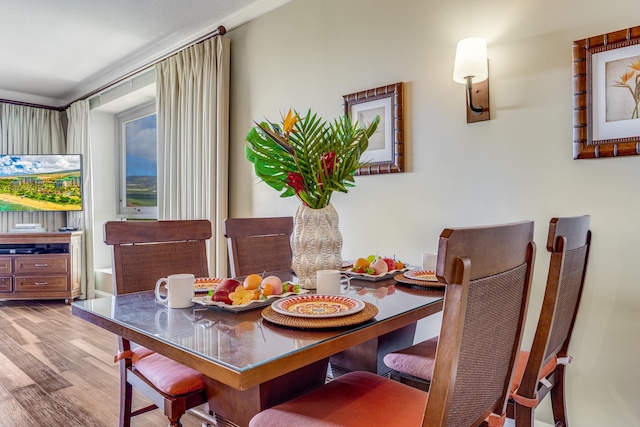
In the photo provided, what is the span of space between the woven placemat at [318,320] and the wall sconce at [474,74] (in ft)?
4.36

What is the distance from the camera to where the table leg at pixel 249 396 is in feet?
4.19

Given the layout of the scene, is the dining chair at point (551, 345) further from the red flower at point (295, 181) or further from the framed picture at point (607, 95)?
the red flower at point (295, 181)

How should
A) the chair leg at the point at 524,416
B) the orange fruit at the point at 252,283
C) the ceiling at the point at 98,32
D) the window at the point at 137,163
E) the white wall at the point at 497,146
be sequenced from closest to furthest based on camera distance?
the chair leg at the point at 524,416 → the orange fruit at the point at 252,283 → the white wall at the point at 497,146 → the ceiling at the point at 98,32 → the window at the point at 137,163

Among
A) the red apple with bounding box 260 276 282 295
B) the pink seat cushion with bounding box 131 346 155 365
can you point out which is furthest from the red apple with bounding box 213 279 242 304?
the pink seat cushion with bounding box 131 346 155 365

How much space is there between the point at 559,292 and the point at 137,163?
504cm

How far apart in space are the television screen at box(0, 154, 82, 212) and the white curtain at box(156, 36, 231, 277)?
6.73 ft

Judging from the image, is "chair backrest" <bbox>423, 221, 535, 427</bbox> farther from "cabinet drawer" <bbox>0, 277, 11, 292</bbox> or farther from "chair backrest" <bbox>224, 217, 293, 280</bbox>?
"cabinet drawer" <bbox>0, 277, 11, 292</bbox>

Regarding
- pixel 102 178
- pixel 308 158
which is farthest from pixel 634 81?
pixel 102 178

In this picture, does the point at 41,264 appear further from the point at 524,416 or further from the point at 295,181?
the point at 524,416

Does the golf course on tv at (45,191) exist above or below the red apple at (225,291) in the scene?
above

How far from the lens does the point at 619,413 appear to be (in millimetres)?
1688

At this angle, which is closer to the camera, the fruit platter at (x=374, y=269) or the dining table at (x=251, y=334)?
the dining table at (x=251, y=334)

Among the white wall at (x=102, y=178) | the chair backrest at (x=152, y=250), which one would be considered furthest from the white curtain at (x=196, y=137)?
the white wall at (x=102, y=178)

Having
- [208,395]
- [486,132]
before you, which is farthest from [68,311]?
[486,132]
